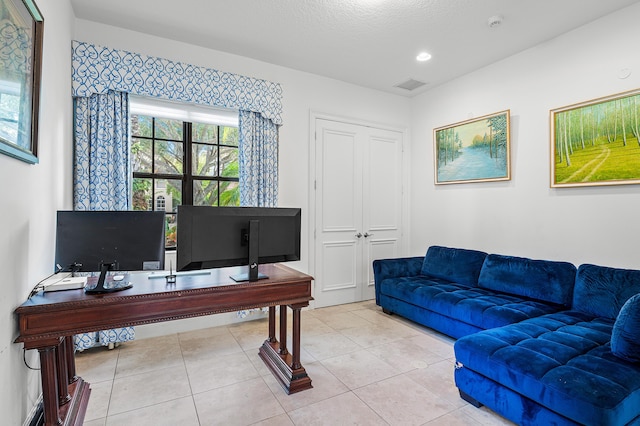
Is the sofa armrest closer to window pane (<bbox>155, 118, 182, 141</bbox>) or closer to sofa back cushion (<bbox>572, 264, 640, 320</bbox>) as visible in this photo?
sofa back cushion (<bbox>572, 264, 640, 320</bbox>)

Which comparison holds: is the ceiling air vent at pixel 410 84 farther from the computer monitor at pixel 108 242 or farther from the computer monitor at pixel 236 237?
the computer monitor at pixel 108 242

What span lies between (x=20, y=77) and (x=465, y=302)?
3.47 m

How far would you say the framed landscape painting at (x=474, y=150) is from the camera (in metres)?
3.58

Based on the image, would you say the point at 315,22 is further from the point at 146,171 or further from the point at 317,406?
the point at 317,406

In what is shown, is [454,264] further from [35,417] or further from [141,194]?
[35,417]

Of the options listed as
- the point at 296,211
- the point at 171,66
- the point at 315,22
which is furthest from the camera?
the point at 171,66

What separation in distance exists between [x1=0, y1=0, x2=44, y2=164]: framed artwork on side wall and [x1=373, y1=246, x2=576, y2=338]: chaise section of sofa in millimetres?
3320

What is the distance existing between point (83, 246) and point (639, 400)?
311 centimetres

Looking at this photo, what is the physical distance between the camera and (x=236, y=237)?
7.25ft

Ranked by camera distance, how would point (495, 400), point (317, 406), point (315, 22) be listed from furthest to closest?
point (315, 22)
point (317, 406)
point (495, 400)

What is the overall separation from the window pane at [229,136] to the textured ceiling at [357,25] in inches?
32.9

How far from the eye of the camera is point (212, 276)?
2293 mm

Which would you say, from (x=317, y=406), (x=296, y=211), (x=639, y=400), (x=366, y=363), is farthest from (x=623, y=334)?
(x=296, y=211)

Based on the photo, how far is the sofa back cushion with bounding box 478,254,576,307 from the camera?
2.82 m
